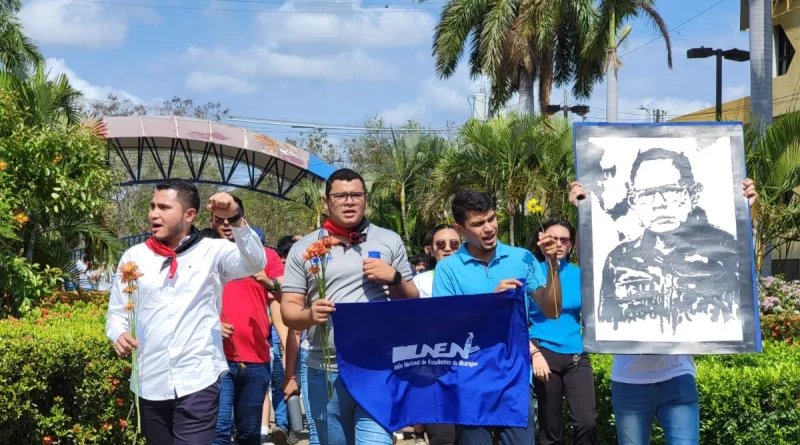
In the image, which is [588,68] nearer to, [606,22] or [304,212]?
[606,22]

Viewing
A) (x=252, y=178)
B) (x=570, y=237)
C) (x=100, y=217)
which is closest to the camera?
(x=570, y=237)

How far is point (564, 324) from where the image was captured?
639cm

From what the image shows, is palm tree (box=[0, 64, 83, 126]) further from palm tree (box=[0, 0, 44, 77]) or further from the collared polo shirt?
palm tree (box=[0, 0, 44, 77])

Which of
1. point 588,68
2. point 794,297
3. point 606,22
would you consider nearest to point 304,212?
point 588,68

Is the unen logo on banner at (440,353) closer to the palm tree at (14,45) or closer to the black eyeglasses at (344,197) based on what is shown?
the black eyeglasses at (344,197)

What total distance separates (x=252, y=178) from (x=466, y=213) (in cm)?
2987

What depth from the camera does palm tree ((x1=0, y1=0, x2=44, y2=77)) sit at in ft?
91.8

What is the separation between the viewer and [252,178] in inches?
1357

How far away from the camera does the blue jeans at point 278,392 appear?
933 centimetres

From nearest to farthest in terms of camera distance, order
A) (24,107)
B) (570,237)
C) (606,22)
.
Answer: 1. (570,237)
2. (24,107)
3. (606,22)

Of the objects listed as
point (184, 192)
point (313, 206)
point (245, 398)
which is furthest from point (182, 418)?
point (313, 206)

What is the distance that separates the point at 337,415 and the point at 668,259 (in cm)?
192

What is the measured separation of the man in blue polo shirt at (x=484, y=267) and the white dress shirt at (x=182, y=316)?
104cm

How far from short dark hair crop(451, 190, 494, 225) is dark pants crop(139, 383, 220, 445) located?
1.58 meters
